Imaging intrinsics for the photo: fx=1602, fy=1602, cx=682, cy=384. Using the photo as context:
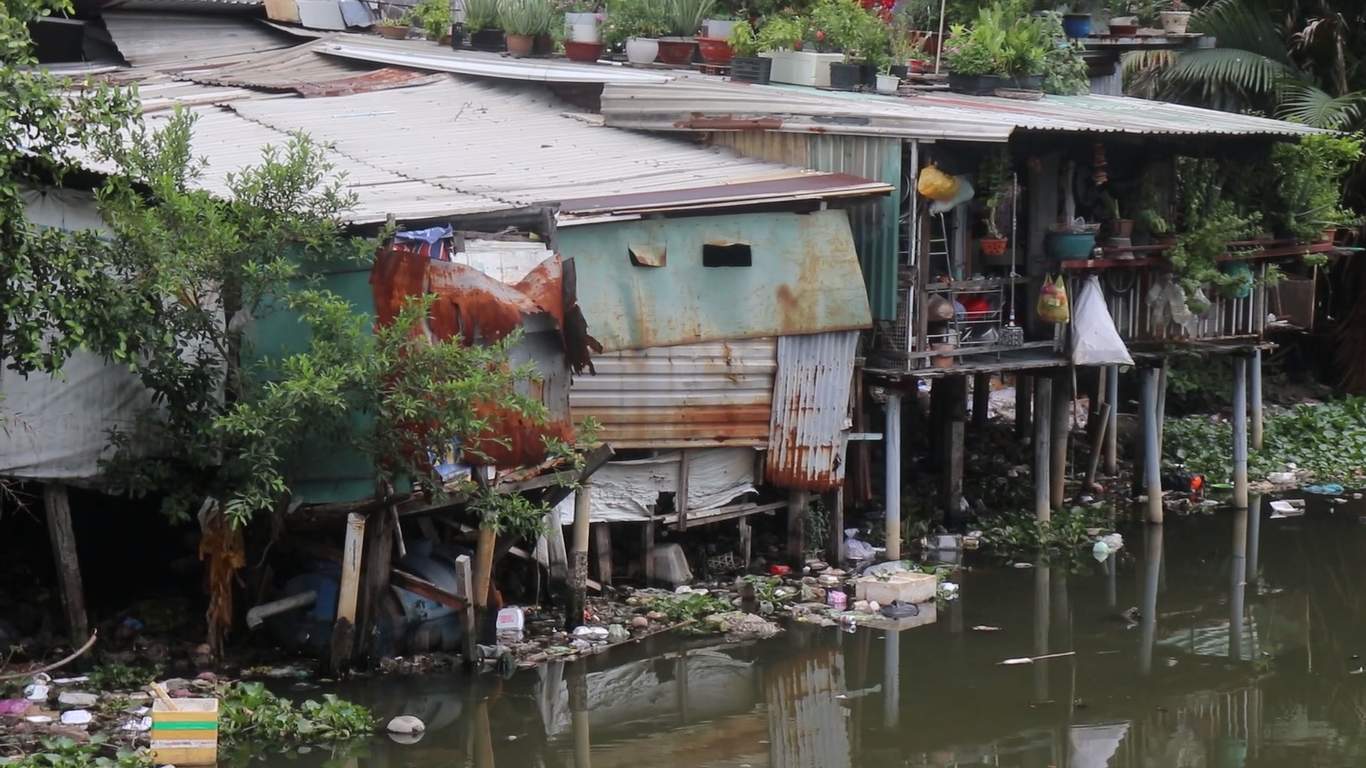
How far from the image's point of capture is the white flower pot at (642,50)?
51.1 ft

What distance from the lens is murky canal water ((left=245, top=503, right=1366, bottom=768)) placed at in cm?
900

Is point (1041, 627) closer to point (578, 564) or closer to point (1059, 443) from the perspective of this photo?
point (578, 564)

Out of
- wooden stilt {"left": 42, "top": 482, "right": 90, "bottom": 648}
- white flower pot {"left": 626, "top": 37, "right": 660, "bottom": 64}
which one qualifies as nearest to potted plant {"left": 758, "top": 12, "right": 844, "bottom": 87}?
white flower pot {"left": 626, "top": 37, "right": 660, "bottom": 64}

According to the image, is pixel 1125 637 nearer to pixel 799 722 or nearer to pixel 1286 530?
pixel 799 722

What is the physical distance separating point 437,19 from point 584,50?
247 centimetres

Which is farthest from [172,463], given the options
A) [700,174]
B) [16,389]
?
[700,174]

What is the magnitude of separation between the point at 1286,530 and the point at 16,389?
10870 millimetres

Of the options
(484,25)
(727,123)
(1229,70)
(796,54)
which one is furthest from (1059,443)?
(484,25)

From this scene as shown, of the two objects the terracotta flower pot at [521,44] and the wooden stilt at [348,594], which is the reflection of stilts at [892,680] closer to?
the wooden stilt at [348,594]

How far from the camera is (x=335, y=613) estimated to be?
31.8ft

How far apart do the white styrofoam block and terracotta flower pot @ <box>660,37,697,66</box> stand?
6.17 metres

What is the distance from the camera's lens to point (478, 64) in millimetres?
15320

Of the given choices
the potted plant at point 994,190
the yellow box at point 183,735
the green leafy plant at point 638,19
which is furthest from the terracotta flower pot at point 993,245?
the yellow box at point 183,735

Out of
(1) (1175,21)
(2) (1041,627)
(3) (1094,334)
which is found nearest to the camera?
(2) (1041,627)
